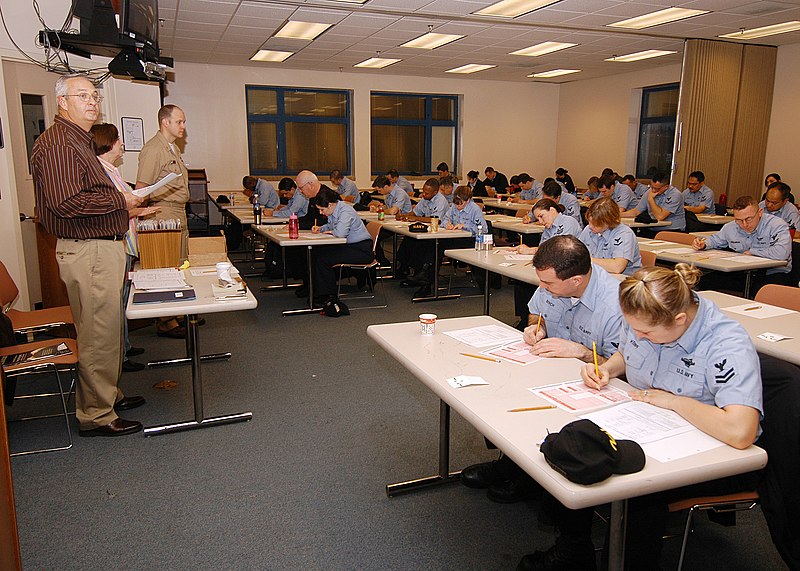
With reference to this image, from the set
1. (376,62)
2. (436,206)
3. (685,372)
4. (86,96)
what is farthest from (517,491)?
(376,62)

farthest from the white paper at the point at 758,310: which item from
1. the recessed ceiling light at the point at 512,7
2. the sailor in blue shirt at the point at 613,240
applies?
the recessed ceiling light at the point at 512,7

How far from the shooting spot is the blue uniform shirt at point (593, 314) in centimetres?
257

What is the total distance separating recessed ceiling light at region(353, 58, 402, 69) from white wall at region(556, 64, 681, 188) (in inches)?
185

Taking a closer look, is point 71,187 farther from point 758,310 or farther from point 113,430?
point 758,310

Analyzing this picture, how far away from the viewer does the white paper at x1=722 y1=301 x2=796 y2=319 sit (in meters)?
3.08

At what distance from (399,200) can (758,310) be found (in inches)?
246

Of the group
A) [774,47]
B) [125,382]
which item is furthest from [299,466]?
[774,47]

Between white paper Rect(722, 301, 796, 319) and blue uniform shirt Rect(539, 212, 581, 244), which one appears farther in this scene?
blue uniform shirt Rect(539, 212, 581, 244)

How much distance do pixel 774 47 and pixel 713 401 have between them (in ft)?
33.1

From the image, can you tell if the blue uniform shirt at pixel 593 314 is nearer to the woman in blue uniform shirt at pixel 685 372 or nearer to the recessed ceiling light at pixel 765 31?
the woman in blue uniform shirt at pixel 685 372

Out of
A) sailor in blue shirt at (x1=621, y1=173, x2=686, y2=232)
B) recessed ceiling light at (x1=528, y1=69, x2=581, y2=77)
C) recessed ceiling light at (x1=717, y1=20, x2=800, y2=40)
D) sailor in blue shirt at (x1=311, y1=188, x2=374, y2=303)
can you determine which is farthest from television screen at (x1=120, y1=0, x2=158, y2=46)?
recessed ceiling light at (x1=528, y1=69, x2=581, y2=77)

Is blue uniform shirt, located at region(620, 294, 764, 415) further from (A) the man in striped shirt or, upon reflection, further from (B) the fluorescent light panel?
(B) the fluorescent light panel

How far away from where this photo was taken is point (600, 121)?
41.9 ft

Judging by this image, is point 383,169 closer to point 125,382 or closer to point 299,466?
point 125,382
